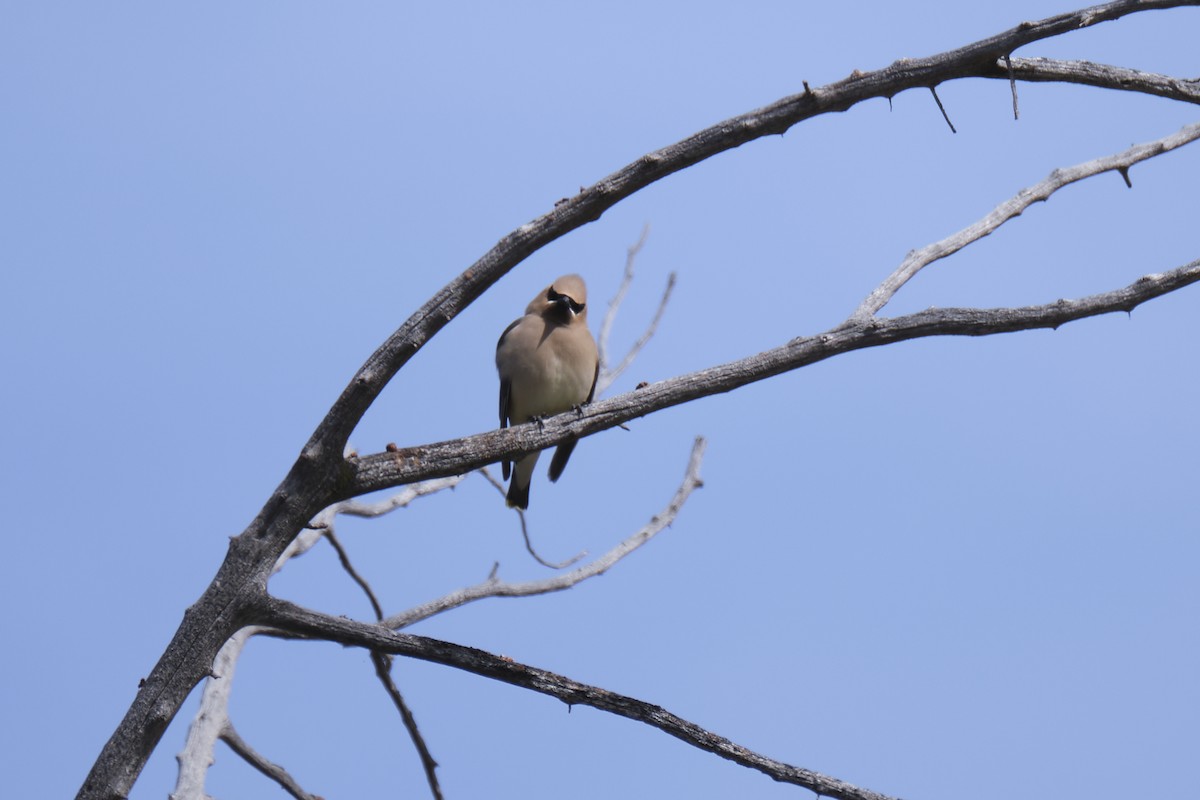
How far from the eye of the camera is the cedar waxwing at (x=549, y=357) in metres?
6.30

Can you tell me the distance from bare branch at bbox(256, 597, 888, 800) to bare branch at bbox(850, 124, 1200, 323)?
151 cm

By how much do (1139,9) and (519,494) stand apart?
13.9 feet

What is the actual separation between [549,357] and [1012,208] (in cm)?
245

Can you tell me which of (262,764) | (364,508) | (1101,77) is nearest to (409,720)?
(262,764)

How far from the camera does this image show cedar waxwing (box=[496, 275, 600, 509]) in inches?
248

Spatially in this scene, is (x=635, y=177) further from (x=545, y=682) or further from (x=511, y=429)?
(x=545, y=682)

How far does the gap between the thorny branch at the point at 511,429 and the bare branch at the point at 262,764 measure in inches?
84.6

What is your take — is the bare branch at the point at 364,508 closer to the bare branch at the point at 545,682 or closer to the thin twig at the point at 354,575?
the thin twig at the point at 354,575

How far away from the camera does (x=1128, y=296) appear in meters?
4.38

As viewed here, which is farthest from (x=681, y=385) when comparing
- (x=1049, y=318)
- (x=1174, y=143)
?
(x=1174, y=143)

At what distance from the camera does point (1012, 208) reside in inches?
195

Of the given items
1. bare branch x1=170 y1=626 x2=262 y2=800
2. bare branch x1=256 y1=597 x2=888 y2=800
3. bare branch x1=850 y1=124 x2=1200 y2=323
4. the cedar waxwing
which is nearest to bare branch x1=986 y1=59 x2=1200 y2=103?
bare branch x1=850 y1=124 x2=1200 y2=323

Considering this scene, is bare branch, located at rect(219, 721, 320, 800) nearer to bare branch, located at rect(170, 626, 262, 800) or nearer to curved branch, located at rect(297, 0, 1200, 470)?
bare branch, located at rect(170, 626, 262, 800)

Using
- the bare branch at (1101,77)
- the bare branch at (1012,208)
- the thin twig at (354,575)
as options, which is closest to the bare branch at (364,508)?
the thin twig at (354,575)
